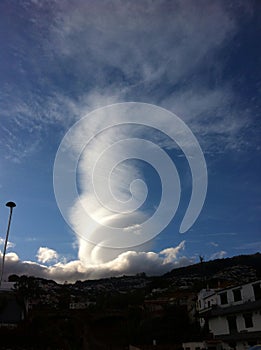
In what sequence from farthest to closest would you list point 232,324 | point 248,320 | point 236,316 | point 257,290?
point 232,324, point 236,316, point 257,290, point 248,320

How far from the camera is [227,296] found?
4294 cm

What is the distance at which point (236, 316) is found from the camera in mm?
39719

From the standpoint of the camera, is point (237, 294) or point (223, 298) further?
point (223, 298)

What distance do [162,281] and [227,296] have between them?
214 feet

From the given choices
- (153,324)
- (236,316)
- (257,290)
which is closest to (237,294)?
(236,316)

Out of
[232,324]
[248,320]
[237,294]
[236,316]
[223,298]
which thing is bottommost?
[232,324]

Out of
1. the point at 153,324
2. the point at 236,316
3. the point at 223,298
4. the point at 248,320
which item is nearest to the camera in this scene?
the point at 248,320

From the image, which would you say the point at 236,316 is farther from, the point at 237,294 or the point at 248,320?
the point at 237,294

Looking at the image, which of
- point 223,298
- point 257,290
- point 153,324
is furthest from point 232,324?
point 153,324

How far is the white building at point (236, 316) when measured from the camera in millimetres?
36688

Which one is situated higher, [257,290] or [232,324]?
[257,290]

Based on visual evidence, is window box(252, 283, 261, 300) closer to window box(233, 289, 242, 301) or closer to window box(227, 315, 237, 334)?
window box(233, 289, 242, 301)

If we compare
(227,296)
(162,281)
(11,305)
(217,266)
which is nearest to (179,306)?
(227,296)

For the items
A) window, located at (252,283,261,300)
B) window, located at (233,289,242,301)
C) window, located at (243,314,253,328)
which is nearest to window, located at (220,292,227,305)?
window, located at (233,289,242,301)
